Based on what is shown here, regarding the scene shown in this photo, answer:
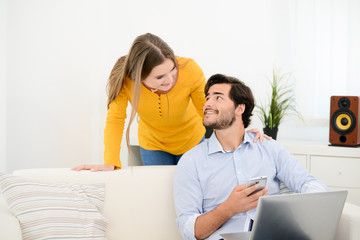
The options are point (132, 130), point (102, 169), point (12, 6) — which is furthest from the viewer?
point (132, 130)

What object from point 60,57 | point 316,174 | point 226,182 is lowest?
point 316,174

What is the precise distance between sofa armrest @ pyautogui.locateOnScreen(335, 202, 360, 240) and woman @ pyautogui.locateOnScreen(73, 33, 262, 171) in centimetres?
93

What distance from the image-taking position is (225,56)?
380cm

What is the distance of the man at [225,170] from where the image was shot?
5.63ft

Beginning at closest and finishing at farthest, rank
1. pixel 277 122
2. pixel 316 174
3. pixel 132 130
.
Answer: pixel 316 174 < pixel 277 122 < pixel 132 130

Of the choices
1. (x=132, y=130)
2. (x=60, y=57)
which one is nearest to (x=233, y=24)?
(x=132, y=130)

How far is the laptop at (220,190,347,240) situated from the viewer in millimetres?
1328

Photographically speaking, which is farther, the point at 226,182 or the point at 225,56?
the point at 225,56

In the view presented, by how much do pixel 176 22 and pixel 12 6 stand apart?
162 cm

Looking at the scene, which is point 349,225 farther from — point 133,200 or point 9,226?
point 9,226

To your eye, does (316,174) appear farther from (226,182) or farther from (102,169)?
(102,169)

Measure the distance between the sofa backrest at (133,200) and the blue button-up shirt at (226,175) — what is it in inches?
5.3

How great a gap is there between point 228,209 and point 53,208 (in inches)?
28.6

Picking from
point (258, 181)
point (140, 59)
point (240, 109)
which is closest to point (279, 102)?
point (240, 109)
